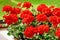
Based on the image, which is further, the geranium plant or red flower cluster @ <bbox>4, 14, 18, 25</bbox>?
red flower cluster @ <bbox>4, 14, 18, 25</bbox>

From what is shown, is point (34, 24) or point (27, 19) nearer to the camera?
point (27, 19)

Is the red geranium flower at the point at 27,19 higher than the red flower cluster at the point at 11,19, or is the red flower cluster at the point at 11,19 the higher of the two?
the red flower cluster at the point at 11,19

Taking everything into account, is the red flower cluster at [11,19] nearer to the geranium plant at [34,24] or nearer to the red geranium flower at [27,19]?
the geranium plant at [34,24]

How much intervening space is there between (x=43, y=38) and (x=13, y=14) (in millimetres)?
339

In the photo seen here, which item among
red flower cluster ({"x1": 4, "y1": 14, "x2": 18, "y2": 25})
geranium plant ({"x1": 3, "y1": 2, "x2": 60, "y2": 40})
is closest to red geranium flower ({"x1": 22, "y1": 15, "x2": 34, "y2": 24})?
geranium plant ({"x1": 3, "y1": 2, "x2": 60, "y2": 40})

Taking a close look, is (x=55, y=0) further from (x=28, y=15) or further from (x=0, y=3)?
(x=28, y=15)

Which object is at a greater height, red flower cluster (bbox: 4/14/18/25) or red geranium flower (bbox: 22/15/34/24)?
red flower cluster (bbox: 4/14/18/25)

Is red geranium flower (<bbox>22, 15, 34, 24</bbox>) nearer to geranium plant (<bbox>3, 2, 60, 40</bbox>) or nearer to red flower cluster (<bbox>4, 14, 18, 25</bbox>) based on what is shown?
geranium plant (<bbox>3, 2, 60, 40</bbox>)

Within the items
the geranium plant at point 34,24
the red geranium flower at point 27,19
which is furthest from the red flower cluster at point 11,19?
the red geranium flower at point 27,19

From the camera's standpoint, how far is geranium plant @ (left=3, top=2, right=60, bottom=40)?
5.62ft

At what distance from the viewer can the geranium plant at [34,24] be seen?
171 centimetres

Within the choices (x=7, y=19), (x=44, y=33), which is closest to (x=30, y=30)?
(x=44, y=33)

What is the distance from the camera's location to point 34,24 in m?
1.94

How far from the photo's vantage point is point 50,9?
6.70ft
